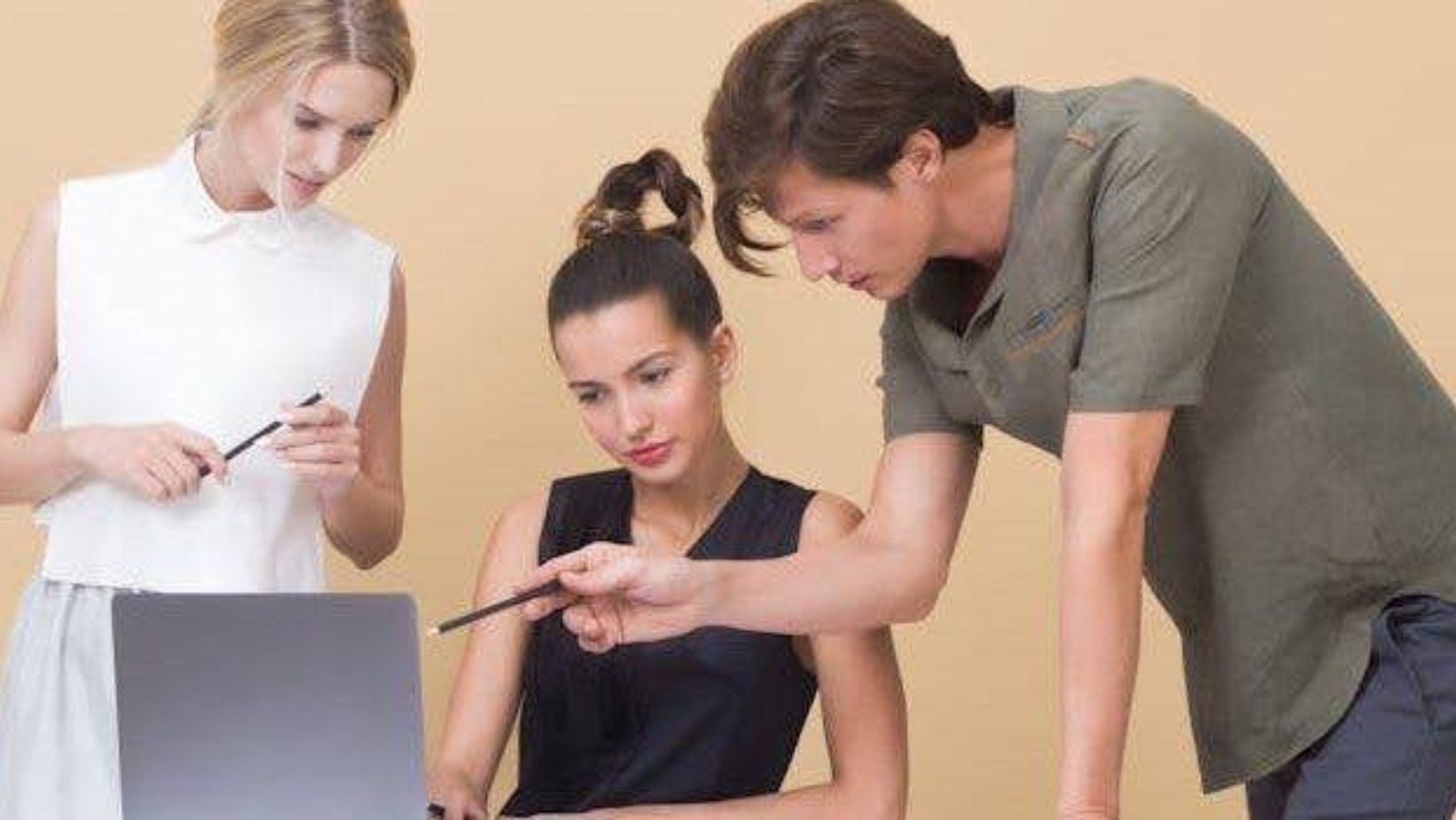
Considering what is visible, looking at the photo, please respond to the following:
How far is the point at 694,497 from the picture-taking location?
5.90 feet

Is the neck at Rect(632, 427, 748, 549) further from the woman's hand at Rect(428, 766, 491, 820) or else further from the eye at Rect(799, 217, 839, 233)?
the eye at Rect(799, 217, 839, 233)

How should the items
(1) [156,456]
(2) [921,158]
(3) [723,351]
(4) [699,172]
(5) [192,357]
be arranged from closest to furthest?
(2) [921,158], (1) [156,456], (5) [192,357], (3) [723,351], (4) [699,172]

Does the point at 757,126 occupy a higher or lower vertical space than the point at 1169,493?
higher

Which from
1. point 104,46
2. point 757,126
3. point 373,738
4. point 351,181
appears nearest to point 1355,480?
point 757,126

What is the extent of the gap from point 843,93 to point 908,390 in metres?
0.27

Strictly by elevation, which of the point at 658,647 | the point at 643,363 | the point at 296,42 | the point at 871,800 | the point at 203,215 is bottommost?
the point at 871,800

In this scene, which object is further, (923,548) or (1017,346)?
(923,548)

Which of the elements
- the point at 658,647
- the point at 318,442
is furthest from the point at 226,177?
the point at 658,647

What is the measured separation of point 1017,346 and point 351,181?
1.02m

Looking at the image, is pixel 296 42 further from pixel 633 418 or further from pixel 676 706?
pixel 676 706

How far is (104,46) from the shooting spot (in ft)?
7.45

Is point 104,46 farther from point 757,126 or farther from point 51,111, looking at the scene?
point 757,126

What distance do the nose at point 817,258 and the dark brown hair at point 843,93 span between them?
0.14ft

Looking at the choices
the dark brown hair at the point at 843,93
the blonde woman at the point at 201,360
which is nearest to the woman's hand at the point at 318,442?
the blonde woman at the point at 201,360
